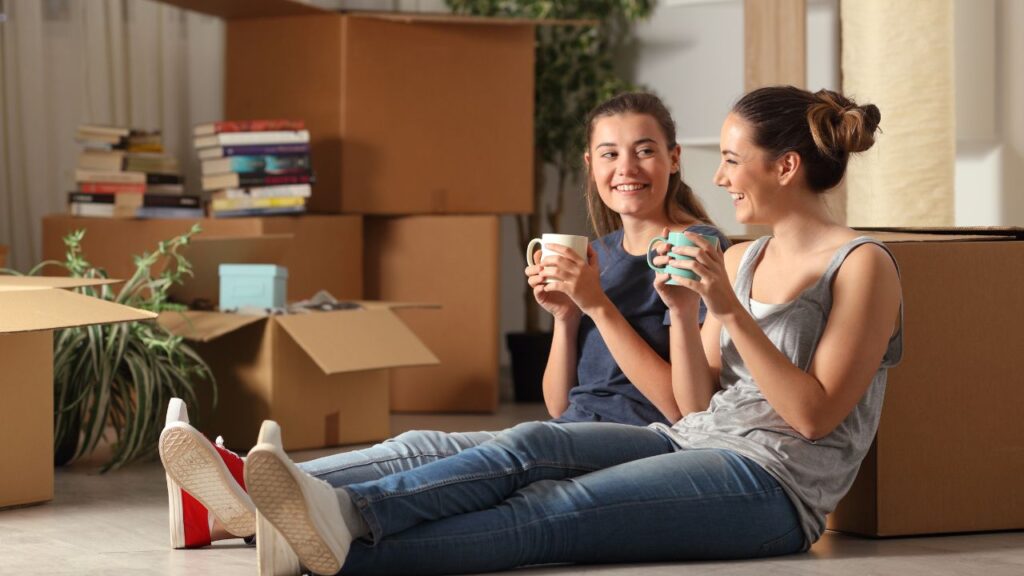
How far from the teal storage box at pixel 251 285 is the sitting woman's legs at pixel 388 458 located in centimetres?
134

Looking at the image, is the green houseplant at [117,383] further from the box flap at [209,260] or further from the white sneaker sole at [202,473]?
the white sneaker sole at [202,473]

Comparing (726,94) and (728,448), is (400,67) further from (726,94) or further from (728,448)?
(728,448)

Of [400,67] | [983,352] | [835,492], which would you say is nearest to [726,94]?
[400,67]

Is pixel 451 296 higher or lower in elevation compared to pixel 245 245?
lower

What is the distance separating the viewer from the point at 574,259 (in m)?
1.92

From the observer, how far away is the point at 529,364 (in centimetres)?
424

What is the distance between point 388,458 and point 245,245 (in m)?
1.57

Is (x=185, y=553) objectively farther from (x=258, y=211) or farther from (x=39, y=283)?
(x=258, y=211)

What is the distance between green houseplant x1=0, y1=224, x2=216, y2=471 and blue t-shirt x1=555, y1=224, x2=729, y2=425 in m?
1.10

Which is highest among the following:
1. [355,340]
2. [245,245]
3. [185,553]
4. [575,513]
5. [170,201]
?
[170,201]

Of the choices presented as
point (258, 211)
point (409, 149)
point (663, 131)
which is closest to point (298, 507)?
point (663, 131)

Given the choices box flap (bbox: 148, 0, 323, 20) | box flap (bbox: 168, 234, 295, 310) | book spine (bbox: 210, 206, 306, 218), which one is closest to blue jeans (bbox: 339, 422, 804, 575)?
box flap (bbox: 168, 234, 295, 310)

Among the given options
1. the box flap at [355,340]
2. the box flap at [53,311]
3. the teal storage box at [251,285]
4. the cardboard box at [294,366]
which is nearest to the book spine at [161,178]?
the teal storage box at [251,285]

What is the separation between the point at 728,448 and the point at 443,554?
16.3 inches
